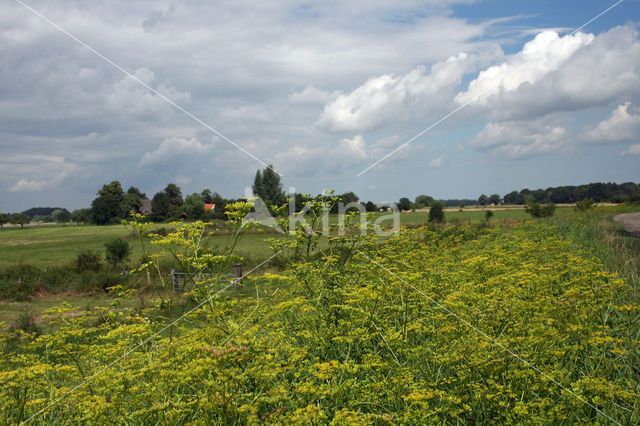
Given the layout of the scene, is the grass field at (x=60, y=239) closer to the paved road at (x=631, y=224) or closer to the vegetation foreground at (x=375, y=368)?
the paved road at (x=631, y=224)

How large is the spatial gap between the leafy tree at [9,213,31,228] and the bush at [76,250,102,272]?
3627 centimetres

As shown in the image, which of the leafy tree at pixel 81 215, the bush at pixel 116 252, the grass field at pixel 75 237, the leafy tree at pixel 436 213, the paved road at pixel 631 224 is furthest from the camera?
the leafy tree at pixel 81 215

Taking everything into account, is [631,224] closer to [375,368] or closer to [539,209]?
[539,209]

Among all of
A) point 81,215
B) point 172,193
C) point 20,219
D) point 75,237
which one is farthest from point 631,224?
point 20,219

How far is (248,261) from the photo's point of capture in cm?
2020

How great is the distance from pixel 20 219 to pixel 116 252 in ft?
128

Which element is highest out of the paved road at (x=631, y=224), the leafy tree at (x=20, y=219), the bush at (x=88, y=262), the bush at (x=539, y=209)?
the leafy tree at (x=20, y=219)

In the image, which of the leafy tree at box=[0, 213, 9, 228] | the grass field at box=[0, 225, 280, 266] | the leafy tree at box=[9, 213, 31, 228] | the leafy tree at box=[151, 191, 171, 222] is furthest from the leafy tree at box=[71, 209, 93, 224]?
the leafy tree at box=[151, 191, 171, 222]

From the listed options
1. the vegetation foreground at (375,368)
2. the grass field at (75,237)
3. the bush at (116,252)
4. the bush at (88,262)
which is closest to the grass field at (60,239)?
the grass field at (75,237)

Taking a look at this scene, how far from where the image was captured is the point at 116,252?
1859 centimetres

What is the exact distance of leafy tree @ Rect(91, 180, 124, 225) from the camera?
25.7 metres

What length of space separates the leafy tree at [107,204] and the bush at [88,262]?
4069 mm

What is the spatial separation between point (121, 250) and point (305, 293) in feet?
54.7

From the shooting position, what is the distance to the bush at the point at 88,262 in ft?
61.2
